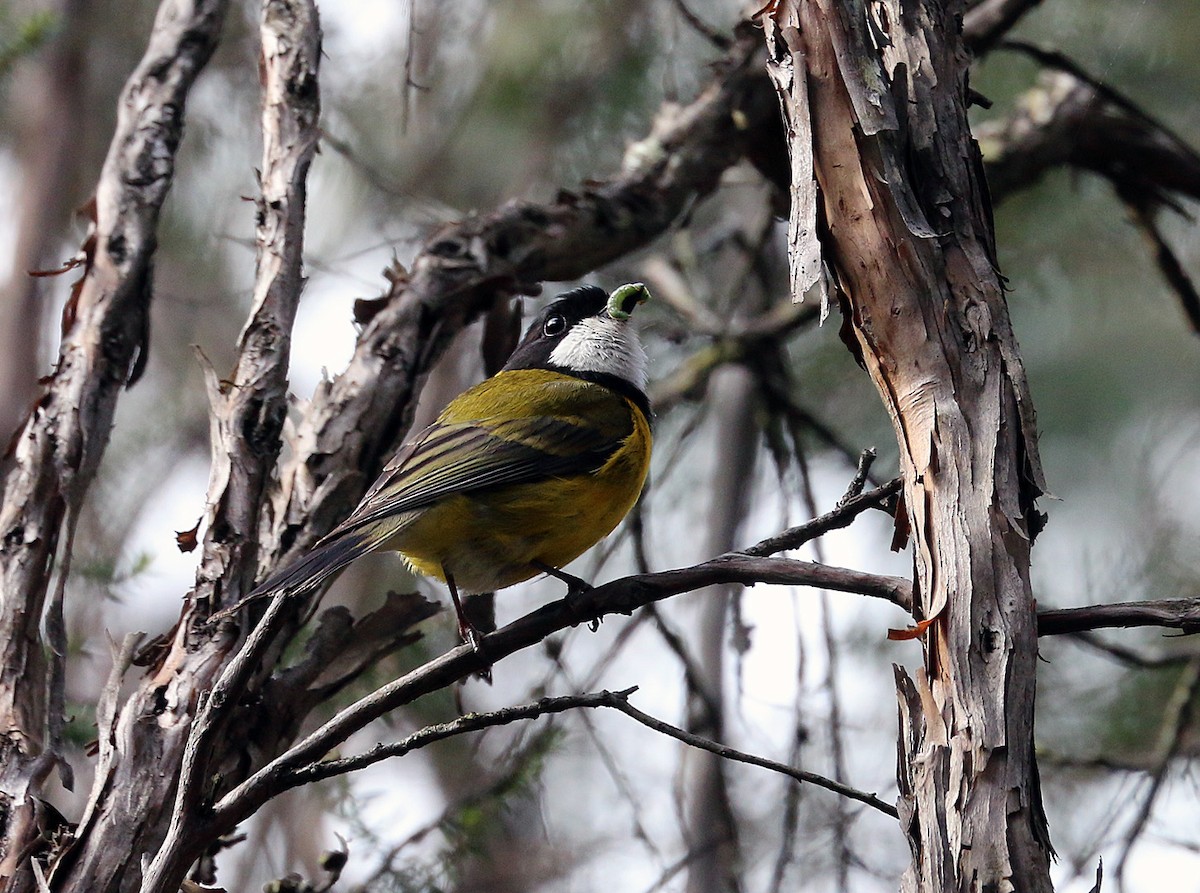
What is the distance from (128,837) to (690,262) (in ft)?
11.2

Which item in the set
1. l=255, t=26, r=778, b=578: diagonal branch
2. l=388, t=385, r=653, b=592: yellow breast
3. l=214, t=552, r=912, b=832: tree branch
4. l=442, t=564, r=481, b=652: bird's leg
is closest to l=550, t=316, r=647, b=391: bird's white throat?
l=255, t=26, r=778, b=578: diagonal branch

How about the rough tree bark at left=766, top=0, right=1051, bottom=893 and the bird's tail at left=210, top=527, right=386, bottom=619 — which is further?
the bird's tail at left=210, top=527, right=386, bottom=619

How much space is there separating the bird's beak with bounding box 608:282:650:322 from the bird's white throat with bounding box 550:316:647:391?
163mm

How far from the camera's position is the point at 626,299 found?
403cm

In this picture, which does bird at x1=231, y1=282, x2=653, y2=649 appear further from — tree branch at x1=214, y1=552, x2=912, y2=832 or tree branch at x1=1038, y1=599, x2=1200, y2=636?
tree branch at x1=1038, y1=599, x2=1200, y2=636

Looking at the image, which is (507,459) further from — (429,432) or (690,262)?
(690,262)

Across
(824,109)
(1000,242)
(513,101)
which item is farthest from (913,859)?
(513,101)

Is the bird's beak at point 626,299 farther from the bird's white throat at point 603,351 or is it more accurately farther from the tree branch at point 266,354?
the tree branch at point 266,354

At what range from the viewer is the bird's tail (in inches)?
103

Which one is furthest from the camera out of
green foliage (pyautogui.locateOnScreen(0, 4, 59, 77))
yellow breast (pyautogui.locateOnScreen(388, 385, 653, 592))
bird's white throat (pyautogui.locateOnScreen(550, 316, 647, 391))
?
bird's white throat (pyautogui.locateOnScreen(550, 316, 647, 391))

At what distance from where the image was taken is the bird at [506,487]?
318 centimetres

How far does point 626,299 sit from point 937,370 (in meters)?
2.03

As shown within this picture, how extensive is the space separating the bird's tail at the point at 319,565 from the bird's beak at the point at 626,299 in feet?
4.41

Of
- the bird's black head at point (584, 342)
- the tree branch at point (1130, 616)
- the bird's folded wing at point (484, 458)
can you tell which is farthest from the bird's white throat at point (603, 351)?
the tree branch at point (1130, 616)
